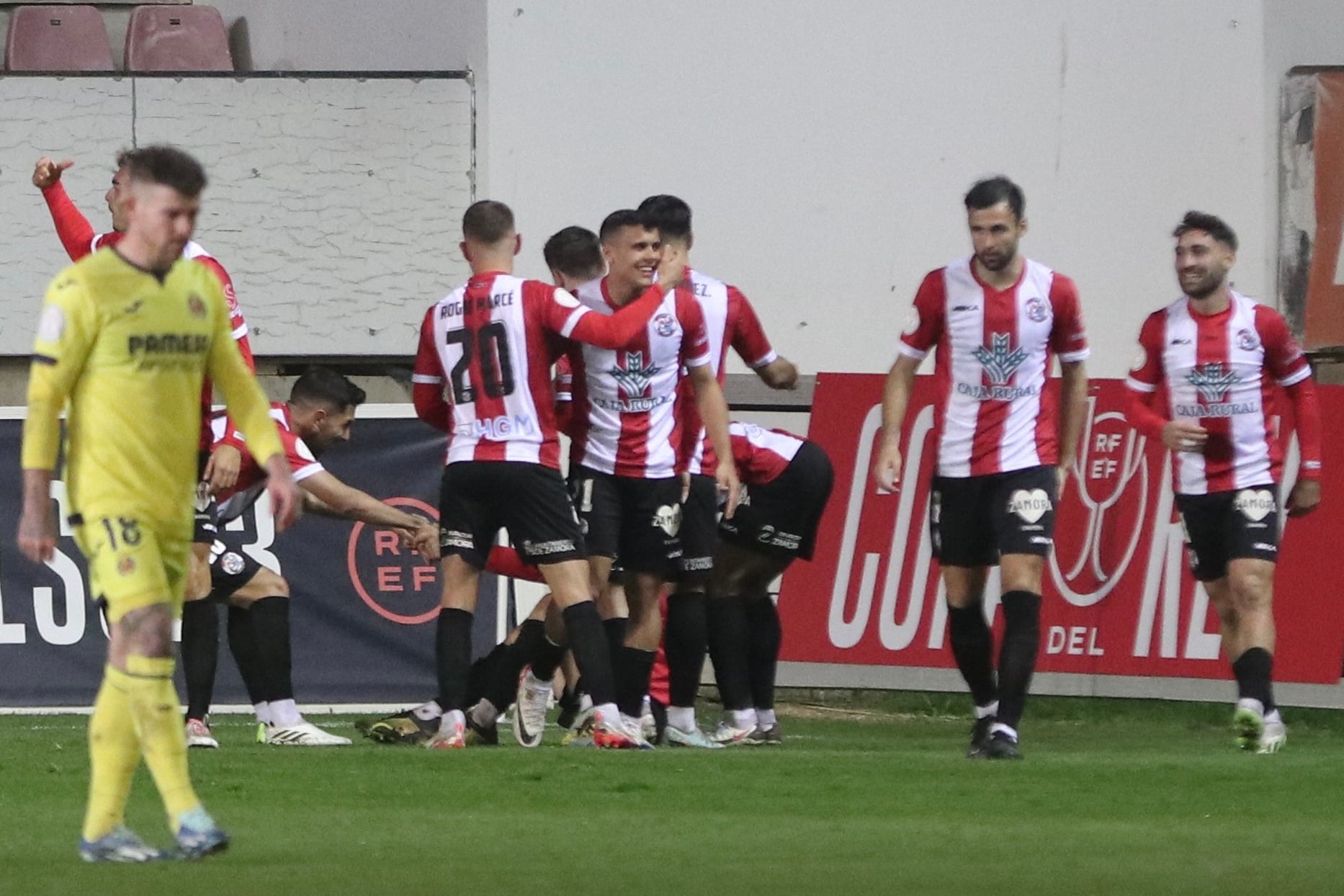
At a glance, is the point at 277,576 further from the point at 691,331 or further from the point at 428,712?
the point at 691,331

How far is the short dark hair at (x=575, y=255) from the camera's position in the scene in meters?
9.26

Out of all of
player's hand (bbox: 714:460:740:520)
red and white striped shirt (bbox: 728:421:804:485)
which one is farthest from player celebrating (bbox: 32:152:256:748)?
red and white striped shirt (bbox: 728:421:804:485)

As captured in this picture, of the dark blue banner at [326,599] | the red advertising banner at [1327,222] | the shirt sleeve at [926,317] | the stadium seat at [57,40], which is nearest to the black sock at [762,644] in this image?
the shirt sleeve at [926,317]

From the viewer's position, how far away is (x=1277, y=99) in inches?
572

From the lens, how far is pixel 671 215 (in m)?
9.27

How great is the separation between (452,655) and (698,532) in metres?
1.14

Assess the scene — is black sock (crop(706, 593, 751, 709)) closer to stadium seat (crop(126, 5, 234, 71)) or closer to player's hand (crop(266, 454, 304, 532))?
player's hand (crop(266, 454, 304, 532))

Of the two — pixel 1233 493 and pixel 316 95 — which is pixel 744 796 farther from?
pixel 316 95

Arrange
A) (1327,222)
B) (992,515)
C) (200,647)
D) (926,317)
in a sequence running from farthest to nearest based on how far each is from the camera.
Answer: (1327,222) < (200,647) < (926,317) < (992,515)

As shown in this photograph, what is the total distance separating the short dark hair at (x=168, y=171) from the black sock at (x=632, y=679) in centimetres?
394

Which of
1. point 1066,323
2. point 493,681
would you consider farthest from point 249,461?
point 1066,323

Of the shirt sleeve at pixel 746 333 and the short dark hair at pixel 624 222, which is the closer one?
the short dark hair at pixel 624 222

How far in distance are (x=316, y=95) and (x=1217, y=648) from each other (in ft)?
21.5

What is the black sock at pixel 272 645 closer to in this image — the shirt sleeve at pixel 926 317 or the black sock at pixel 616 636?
the black sock at pixel 616 636
